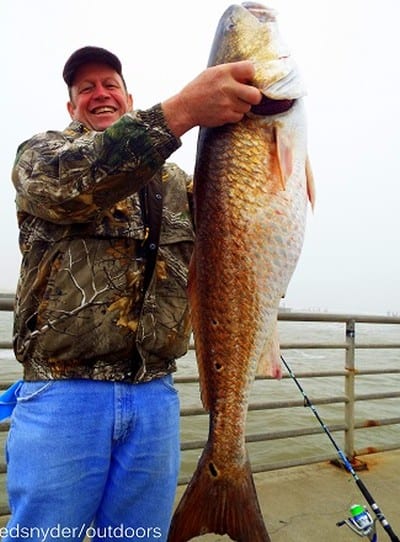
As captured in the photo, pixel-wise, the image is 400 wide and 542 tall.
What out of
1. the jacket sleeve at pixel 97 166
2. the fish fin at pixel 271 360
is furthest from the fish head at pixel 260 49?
the fish fin at pixel 271 360

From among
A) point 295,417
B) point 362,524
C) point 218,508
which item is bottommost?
point 295,417

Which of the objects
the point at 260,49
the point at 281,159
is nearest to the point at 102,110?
the point at 260,49

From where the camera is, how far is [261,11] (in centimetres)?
184

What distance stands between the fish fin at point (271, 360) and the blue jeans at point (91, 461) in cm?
51

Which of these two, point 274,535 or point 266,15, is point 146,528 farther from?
point 266,15

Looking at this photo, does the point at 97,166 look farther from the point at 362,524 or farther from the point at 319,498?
the point at 319,498

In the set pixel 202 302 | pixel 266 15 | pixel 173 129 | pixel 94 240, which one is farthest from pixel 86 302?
pixel 266 15

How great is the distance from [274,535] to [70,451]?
209cm

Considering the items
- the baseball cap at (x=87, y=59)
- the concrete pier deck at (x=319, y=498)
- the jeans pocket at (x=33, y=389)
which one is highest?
the baseball cap at (x=87, y=59)

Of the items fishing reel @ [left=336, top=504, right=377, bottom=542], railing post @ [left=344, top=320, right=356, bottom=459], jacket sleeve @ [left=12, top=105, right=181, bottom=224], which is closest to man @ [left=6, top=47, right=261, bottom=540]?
jacket sleeve @ [left=12, top=105, right=181, bottom=224]

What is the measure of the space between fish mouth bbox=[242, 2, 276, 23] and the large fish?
0.01 metres

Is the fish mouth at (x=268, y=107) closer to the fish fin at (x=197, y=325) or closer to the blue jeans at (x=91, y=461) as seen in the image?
the fish fin at (x=197, y=325)

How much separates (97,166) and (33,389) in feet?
2.98

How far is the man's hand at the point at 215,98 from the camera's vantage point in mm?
1506
